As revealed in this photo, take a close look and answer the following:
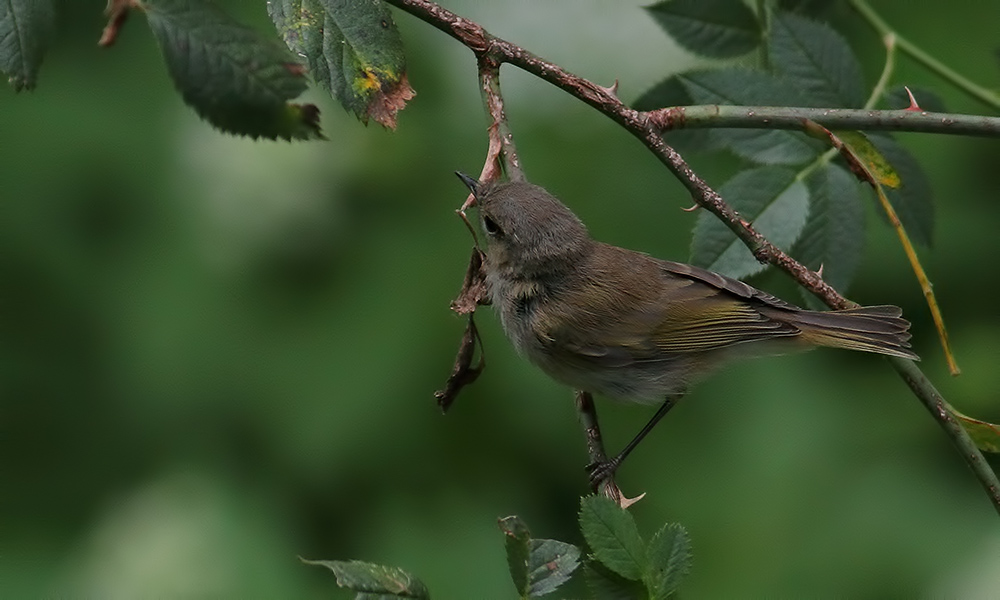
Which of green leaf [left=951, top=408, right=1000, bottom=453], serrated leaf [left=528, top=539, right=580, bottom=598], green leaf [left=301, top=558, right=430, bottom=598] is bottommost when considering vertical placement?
green leaf [left=301, top=558, right=430, bottom=598]

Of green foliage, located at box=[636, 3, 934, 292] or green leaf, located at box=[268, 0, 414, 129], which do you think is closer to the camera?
green leaf, located at box=[268, 0, 414, 129]

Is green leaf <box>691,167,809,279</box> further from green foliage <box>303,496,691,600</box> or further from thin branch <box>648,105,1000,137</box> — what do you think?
green foliage <box>303,496,691,600</box>

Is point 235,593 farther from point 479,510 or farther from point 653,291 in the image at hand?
point 653,291

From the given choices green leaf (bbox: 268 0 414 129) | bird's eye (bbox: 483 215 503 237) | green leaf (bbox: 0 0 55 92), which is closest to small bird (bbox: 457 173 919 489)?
bird's eye (bbox: 483 215 503 237)

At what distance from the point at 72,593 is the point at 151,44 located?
2.09m

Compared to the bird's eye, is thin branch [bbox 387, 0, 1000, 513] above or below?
above

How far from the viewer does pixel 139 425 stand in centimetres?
378

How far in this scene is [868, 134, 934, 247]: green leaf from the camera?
255 cm

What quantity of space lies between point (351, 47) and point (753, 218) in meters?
1.08

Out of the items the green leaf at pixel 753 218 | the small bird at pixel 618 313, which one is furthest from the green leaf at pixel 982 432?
the small bird at pixel 618 313

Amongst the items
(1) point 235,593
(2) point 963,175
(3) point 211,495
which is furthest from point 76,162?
(2) point 963,175

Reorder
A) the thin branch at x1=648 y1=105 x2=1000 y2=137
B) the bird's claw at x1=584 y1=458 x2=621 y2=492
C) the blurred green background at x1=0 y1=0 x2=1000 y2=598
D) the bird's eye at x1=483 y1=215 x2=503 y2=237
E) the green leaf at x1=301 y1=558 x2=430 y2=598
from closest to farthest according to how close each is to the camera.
→ the green leaf at x1=301 y1=558 x2=430 y2=598 < the thin branch at x1=648 y1=105 x2=1000 y2=137 < the bird's claw at x1=584 y1=458 x2=621 y2=492 < the bird's eye at x1=483 y1=215 x2=503 y2=237 < the blurred green background at x1=0 y1=0 x2=1000 y2=598

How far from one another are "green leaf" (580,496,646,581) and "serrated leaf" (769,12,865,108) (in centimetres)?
143

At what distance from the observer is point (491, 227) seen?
117 inches
